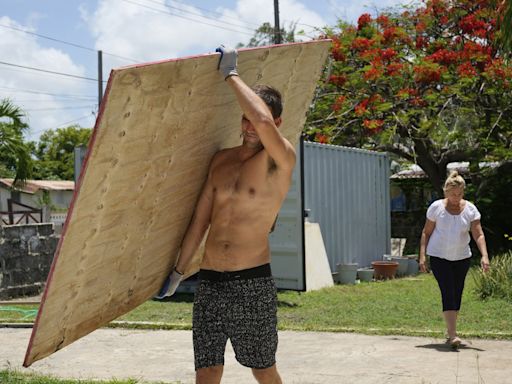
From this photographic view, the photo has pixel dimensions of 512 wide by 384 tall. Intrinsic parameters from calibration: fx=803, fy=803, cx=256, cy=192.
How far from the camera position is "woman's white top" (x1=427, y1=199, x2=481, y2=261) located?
7.68 metres

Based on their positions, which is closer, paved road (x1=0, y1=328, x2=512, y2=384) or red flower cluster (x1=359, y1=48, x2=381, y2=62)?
paved road (x1=0, y1=328, x2=512, y2=384)

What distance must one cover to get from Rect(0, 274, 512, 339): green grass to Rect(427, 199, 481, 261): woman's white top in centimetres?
93

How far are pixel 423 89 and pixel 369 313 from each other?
9425 mm

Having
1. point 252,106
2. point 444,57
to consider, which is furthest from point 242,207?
point 444,57

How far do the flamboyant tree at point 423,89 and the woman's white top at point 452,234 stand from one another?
9.82 meters

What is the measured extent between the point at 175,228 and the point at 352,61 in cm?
1501

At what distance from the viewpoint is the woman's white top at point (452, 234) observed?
768cm

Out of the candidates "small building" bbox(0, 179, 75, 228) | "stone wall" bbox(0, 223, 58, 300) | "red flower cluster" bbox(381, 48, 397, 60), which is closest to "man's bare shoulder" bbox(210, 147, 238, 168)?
"stone wall" bbox(0, 223, 58, 300)

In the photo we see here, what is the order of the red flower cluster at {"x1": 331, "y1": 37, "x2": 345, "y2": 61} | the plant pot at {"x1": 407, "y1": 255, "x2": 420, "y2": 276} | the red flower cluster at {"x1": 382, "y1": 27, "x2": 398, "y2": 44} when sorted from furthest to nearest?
the red flower cluster at {"x1": 331, "y1": 37, "x2": 345, "y2": 61} < the red flower cluster at {"x1": 382, "y1": 27, "x2": 398, "y2": 44} < the plant pot at {"x1": 407, "y1": 255, "x2": 420, "y2": 276}

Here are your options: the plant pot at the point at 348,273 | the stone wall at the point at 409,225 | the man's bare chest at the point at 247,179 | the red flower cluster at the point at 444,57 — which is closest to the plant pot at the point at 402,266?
the plant pot at the point at 348,273

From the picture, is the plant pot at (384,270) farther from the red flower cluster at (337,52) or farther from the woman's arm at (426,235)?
the woman's arm at (426,235)

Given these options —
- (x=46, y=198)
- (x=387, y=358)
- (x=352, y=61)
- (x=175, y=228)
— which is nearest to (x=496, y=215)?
(x=352, y=61)

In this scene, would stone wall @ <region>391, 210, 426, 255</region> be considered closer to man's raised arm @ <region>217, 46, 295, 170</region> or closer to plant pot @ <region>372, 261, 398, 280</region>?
plant pot @ <region>372, 261, 398, 280</region>

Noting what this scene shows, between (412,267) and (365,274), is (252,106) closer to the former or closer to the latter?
(365,274)
